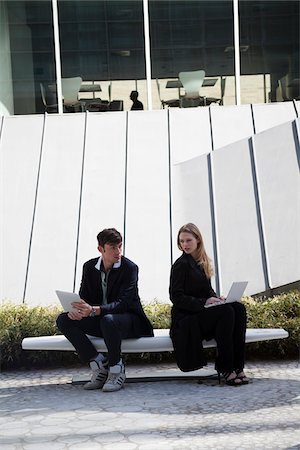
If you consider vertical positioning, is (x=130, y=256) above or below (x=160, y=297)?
above

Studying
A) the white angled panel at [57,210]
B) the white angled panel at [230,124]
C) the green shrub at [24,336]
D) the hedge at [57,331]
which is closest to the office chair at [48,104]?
the white angled panel at [57,210]

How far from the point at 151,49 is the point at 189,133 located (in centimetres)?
178

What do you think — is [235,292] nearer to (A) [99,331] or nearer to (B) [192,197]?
(A) [99,331]

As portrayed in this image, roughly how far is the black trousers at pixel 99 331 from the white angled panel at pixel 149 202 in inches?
102

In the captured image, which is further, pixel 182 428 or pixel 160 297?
pixel 160 297

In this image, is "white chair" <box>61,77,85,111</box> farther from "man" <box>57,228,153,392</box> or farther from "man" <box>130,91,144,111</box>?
"man" <box>57,228,153,392</box>

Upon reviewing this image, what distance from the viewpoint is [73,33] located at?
1238cm

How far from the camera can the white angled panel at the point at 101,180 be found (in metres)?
10.0

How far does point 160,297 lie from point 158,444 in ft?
13.8

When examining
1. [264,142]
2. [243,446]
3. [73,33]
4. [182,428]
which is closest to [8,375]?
[182,428]

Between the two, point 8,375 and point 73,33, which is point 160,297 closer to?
point 8,375

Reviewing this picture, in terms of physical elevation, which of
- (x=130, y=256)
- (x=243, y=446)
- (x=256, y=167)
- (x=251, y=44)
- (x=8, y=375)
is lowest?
(x=243, y=446)

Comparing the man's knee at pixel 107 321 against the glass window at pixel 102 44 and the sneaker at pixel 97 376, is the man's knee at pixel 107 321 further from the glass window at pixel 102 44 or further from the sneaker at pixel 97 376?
the glass window at pixel 102 44

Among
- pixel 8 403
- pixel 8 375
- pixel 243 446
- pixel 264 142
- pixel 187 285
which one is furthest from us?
pixel 264 142
